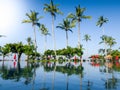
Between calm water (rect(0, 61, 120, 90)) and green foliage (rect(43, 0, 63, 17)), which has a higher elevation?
green foliage (rect(43, 0, 63, 17))

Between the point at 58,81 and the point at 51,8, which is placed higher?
the point at 51,8

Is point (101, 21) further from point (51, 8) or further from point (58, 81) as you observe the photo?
point (58, 81)

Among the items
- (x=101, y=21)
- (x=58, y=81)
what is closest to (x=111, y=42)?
(x=101, y=21)

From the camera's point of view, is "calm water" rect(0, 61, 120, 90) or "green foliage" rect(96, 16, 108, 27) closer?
"calm water" rect(0, 61, 120, 90)

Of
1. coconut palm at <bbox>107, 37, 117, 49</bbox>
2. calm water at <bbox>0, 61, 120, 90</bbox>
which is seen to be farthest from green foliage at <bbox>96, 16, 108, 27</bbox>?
calm water at <bbox>0, 61, 120, 90</bbox>

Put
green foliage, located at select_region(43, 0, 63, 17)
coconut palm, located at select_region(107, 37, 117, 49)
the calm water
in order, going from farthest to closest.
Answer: coconut palm, located at select_region(107, 37, 117, 49) < green foliage, located at select_region(43, 0, 63, 17) < the calm water

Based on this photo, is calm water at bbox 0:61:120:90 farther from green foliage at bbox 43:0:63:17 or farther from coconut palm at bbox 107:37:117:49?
coconut palm at bbox 107:37:117:49

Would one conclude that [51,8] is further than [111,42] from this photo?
No

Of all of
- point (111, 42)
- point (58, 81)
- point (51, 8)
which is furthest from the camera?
point (111, 42)

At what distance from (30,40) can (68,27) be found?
143 ft

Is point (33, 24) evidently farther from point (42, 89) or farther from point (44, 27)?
point (42, 89)

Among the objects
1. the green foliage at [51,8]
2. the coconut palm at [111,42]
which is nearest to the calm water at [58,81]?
the green foliage at [51,8]

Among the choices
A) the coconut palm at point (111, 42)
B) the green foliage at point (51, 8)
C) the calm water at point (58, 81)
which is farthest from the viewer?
the coconut palm at point (111, 42)

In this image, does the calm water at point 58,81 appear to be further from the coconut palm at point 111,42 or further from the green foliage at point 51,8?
the coconut palm at point 111,42
